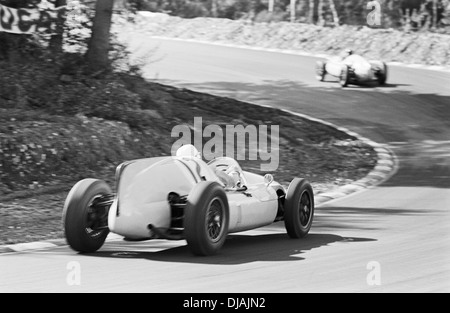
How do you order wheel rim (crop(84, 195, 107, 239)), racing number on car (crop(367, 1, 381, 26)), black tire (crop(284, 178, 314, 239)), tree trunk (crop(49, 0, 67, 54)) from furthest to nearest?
racing number on car (crop(367, 1, 381, 26)), tree trunk (crop(49, 0, 67, 54)), black tire (crop(284, 178, 314, 239)), wheel rim (crop(84, 195, 107, 239))

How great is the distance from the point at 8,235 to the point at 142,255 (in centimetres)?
215

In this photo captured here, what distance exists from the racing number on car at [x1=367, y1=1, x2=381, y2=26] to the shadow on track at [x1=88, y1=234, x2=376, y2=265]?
3176 centimetres

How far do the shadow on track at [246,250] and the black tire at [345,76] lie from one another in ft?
53.1

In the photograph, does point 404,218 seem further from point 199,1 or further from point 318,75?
point 199,1

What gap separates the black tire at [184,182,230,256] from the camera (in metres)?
8.85

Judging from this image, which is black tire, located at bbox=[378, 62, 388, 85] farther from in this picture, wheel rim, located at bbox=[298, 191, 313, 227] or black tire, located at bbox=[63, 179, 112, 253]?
black tire, located at bbox=[63, 179, 112, 253]

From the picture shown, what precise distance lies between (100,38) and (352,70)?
33.7 ft

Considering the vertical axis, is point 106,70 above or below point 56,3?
below

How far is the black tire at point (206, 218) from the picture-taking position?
8852 millimetres

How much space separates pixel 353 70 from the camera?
1068 inches

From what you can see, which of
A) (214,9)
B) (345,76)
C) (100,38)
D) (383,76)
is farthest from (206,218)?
(214,9)

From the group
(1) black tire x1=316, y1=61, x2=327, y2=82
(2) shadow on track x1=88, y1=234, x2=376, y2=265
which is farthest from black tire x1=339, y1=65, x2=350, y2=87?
(2) shadow on track x1=88, y1=234, x2=376, y2=265

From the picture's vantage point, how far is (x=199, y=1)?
174 ft
